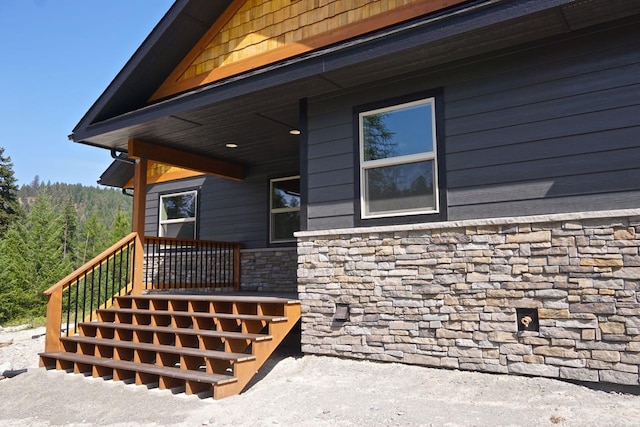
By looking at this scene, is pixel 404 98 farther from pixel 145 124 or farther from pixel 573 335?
pixel 145 124

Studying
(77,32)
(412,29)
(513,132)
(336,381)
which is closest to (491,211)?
(513,132)

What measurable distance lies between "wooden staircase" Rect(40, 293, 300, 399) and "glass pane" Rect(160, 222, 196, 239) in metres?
3.86

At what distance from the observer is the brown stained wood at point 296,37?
5.25 metres

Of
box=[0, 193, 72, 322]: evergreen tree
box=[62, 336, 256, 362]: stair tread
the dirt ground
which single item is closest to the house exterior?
the dirt ground

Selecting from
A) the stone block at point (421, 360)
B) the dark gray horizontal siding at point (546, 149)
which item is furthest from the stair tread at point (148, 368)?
the dark gray horizontal siding at point (546, 149)

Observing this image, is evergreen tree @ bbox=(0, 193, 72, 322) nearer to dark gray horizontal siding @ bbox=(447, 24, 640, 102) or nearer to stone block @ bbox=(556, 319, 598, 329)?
dark gray horizontal siding @ bbox=(447, 24, 640, 102)

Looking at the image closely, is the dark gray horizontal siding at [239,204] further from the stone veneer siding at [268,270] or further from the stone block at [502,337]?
the stone block at [502,337]

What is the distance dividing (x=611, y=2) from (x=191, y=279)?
788 centimetres

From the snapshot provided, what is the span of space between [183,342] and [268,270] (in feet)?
12.2

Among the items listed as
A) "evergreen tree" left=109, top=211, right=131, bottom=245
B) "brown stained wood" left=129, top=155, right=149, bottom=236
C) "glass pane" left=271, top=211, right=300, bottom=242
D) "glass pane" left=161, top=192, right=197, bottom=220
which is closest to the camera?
"brown stained wood" left=129, top=155, right=149, bottom=236

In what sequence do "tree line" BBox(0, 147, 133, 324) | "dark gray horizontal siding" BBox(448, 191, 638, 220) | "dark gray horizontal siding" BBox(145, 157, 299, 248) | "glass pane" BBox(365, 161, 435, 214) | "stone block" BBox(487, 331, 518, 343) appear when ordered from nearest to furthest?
"dark gray horizontal siding" BBox(448, 191, 638, 220) < "stone block" BBox(487, 331, 518, 343) < "glass pane" BBox(365, 161, 435, 214) < "dark gray horizontal siding" BBox(145, 157, 299, 248) < "tree line" BBox(0, 147, 133, 324)

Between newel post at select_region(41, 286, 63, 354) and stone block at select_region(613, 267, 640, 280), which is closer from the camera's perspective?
stone block at select_region(613, 267, 640, 280)

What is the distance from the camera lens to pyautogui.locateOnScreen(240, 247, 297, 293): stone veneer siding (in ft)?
29.0

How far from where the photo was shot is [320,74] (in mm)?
5309
